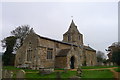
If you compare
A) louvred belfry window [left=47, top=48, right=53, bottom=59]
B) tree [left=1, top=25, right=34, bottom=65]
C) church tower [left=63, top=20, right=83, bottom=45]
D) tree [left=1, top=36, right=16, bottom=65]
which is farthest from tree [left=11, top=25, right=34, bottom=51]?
louvred belfry window [left=47, top=48, right=53, bottom=59]

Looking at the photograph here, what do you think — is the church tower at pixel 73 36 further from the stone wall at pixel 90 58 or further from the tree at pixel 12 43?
the tree at pixel 12 43

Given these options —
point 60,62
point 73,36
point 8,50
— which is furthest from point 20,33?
point 60,62

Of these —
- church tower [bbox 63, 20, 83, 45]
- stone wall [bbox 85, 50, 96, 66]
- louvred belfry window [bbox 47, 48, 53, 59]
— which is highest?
church tower [bbox 63, 20, 83, 45]

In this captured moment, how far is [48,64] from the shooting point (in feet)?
93.6

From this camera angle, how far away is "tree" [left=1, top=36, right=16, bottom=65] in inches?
1637

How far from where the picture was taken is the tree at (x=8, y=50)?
4159 centimetres

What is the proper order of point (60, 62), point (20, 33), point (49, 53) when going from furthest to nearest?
point (20, 33)
point (49, 53)
point (60, 62)

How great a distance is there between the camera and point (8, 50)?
4262 centimetres

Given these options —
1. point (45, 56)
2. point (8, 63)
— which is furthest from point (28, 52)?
point (8, 63)

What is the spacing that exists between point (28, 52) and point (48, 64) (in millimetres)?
5053

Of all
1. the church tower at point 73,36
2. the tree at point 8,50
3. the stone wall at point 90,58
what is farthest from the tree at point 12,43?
the stone wall at point 90,58

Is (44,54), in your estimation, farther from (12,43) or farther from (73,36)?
(73,36)

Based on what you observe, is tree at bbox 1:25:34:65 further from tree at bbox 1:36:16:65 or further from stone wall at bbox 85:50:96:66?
stone wall at bbox 85:50:96:66

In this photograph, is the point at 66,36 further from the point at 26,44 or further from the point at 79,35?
the point at 26,44
